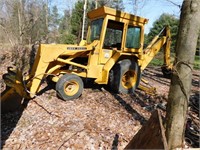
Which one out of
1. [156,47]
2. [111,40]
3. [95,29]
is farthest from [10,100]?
[156,47]

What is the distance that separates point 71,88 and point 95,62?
110 cm

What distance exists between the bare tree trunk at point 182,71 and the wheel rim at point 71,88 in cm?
360

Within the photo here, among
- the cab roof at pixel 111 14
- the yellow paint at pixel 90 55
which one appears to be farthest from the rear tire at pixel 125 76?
the cab roof at pixel 111 14

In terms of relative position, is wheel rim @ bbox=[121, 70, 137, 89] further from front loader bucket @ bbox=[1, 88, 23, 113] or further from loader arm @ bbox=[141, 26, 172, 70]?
front loader bucket @ bbox=[1, 88, 23, 113]

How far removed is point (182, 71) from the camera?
3.17 metres

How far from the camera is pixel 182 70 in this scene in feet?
10.4

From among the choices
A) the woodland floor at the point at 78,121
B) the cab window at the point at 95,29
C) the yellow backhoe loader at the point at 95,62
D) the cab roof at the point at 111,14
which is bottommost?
the woodland floor at the point at 78,121

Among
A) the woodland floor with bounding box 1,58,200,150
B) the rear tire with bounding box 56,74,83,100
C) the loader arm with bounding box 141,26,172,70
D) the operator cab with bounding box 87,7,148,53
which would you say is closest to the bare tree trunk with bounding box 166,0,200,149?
the woodland floor with bounding box 1,58,200,150

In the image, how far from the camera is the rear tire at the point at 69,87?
6.25 meters

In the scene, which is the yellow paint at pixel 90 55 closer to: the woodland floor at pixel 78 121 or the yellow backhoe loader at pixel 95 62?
the yellow backhoe loader at pixel 95 62

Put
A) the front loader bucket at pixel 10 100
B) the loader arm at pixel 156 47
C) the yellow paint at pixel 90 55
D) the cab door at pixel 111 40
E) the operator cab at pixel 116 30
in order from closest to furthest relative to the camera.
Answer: the front loader bucket at pixel 10 100 < the yellow paint at pixel 90 55 < the operator cab at pixel 116 30 < the cab door at pixel 111 40 < the loader arm at pixel 156 47

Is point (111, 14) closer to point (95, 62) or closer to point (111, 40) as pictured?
point (111, 40)

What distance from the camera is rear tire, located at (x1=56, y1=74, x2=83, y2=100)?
625 cm

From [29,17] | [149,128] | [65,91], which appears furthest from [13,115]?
[29,17]
